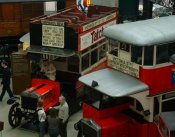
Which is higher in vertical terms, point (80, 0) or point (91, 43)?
point (80, 0)

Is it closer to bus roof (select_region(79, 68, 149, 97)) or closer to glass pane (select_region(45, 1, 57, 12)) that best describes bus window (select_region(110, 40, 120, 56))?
bus roof (select_region(79, 68, 149, 97))

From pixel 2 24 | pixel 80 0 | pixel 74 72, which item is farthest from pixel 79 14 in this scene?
pixel 2 24

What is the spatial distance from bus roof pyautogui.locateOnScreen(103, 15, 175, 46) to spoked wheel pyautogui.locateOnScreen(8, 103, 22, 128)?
13.2 ft

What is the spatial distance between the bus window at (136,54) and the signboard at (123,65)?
5.2 inches

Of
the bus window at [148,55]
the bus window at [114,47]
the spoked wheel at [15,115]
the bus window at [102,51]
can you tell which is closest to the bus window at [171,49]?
the bus window at [148,55]

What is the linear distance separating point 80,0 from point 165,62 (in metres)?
7.96

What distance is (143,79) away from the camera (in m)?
10.5

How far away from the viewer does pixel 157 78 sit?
10.6 metres

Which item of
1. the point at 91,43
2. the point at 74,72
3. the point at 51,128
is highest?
the point at 91,43

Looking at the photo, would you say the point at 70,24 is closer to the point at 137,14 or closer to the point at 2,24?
the point at 2,24

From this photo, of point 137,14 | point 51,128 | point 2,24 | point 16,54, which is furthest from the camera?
point 137,14

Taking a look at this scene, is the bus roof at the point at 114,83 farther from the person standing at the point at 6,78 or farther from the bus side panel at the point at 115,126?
the person standing at the point at 6,78

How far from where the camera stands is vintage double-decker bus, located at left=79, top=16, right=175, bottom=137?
10.4m

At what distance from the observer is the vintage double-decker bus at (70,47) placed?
13.3m
